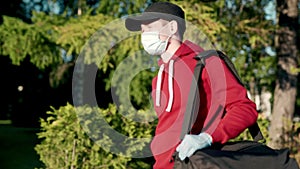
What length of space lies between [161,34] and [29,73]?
2158 centimetres

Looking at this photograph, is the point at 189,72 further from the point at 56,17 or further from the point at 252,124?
the point at 56,17

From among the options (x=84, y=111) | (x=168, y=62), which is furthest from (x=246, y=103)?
(x=84, y=111)

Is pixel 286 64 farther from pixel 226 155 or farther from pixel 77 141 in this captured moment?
pixel 226 155

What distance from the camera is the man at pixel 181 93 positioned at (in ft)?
7.46

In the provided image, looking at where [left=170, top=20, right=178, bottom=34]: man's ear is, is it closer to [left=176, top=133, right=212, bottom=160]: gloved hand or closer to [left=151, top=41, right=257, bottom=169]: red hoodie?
[left=151, top=41, right=257, bottom=169]: red hoodie

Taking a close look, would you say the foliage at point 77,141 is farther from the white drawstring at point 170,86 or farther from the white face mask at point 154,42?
the white drawstring at point 170,86

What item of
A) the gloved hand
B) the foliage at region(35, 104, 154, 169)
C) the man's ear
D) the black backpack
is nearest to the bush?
the foliage at region(35, 104, 154, 169)

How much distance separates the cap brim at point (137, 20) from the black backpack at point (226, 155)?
317mm

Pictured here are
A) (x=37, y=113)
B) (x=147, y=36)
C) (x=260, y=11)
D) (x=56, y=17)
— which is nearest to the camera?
(x=147, y=36)

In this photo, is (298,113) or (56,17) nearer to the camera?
(56,17)

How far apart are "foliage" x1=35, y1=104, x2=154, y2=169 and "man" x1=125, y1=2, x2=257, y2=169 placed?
420cm

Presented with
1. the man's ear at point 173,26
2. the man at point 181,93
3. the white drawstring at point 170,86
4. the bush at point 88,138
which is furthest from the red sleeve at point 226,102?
the bush at point 88,138

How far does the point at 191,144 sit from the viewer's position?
2209 mm

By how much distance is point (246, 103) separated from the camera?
2314mm
